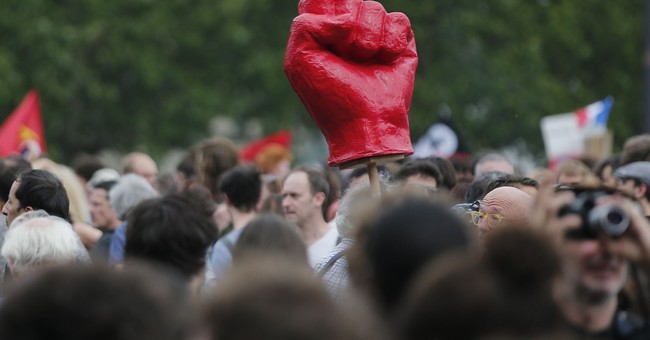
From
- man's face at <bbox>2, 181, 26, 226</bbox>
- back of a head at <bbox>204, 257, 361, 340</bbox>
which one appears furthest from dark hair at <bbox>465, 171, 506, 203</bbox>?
back of a head at <bbox>204, 257, 361, 340</bbox>

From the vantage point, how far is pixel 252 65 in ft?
85.4

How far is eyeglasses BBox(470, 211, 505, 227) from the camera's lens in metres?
5.77

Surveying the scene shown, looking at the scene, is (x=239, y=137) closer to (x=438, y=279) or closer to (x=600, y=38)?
(x=600, y=38)

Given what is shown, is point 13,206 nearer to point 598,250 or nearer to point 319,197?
point 319,197

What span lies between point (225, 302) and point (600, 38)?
2363 centimetres

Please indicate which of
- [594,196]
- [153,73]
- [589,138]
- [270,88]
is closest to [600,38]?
[270,88]

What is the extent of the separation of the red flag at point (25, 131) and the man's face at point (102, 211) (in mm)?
4372

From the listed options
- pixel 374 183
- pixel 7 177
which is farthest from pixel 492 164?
pixel 374 183

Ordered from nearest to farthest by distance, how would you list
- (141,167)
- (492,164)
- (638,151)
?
(638,151) → (492,164) → (141,167)

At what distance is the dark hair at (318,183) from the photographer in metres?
8.62

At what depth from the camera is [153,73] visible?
25500 millimetres

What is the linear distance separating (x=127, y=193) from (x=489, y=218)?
3999 millimetres

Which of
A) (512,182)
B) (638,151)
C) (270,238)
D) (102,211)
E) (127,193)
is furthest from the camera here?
(102,211)

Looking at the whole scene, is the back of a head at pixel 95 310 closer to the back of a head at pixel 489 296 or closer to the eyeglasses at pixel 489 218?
the back of a head at pixel 489 296
